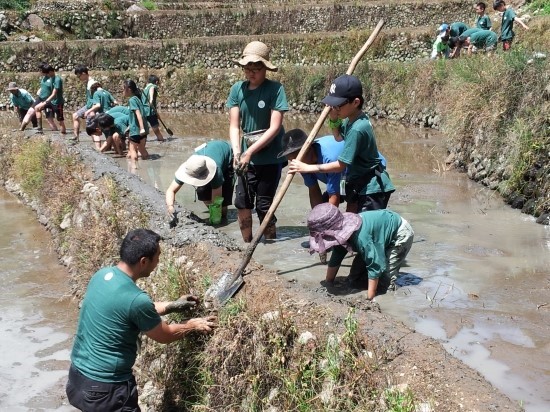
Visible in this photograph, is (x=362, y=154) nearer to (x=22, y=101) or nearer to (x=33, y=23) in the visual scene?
(x=22, y=101)

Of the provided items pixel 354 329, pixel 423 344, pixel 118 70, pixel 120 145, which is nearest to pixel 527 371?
pixel 423 344

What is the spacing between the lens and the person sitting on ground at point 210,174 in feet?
23.2

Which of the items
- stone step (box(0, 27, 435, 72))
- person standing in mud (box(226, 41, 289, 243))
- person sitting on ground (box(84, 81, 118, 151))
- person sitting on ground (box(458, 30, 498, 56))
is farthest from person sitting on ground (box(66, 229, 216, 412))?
stone step (box(0, 27, 435, 72))

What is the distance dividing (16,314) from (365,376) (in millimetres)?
4670

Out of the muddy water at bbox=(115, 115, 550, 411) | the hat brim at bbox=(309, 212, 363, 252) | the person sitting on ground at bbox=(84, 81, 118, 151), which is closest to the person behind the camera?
the muddy water at bbox=(115, 115, 550, 411)

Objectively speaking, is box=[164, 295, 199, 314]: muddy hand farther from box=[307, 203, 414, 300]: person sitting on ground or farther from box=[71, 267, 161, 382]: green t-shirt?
box=[307, 203, 414, 300]: person sitting on ground

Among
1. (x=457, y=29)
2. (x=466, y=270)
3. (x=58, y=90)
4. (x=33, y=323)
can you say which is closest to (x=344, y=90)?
(x=466, y=270)

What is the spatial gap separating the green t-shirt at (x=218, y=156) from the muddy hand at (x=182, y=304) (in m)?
3.14

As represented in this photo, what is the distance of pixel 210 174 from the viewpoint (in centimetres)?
722

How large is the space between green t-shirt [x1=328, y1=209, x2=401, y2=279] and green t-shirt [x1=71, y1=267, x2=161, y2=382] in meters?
1.68

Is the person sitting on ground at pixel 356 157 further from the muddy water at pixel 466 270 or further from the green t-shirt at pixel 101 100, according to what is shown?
the green t-shirt at pixel 101 100

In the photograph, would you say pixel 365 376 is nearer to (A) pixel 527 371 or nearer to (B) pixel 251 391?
(B) pixel 251 391

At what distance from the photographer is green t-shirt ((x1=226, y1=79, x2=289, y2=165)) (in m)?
6.24

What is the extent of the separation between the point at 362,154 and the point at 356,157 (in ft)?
0.20
